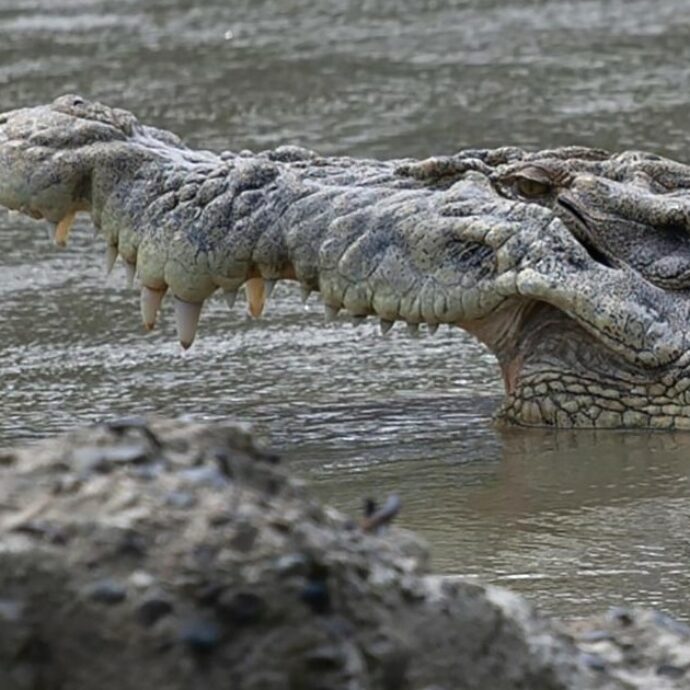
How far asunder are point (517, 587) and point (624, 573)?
205mm

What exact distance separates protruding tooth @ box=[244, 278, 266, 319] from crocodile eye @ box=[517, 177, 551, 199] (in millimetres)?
637

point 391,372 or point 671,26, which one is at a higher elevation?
point 671,26

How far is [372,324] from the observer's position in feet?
20.0

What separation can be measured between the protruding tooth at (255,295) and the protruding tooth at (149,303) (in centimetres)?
22

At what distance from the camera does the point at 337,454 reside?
475 centimetres

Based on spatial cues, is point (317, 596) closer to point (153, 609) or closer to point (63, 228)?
point (153, 609)

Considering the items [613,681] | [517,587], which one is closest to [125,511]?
[613,681]

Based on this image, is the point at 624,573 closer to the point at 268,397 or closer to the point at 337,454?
the point at 337,454

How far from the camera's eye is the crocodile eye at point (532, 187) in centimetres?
497

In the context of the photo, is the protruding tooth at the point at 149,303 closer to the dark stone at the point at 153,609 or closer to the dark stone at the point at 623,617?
the dark stone at the point at 623,617

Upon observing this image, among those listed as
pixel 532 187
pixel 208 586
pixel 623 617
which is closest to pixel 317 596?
pixel 208 586

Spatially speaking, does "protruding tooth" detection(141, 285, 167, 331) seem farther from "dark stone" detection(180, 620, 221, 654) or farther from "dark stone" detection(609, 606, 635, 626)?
"dark stone" detection(180, 620, 221, 654)

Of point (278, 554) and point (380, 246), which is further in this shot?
point (380, 246)

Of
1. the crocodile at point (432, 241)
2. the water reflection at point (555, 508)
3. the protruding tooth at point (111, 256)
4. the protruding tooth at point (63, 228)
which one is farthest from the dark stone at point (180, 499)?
the protruding tooth at point (63, 228)
